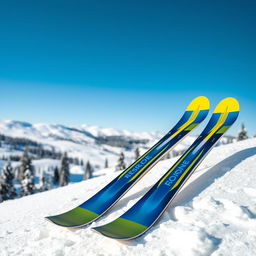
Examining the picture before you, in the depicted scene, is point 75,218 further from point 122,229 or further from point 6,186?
point 6,186

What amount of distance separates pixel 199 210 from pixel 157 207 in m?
0.95

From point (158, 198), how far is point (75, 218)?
7.02 ft

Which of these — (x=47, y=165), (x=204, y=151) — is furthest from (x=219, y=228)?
(x=47, y=165)

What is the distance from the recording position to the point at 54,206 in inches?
303

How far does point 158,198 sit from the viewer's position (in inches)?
213

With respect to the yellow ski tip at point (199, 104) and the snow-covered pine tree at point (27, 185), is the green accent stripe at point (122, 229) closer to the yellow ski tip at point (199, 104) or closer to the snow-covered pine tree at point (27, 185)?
the yellow ski tip at point (199, 104)

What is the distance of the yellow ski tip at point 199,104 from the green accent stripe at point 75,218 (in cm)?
902

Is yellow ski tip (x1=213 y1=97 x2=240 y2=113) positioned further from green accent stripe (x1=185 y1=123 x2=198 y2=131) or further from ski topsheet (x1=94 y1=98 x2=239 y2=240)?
ski topsheet (x1=94 y1=98 x2=239 y2=240)

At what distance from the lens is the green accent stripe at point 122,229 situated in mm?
4241

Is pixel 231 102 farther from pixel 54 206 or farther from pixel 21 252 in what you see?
pixel 21 252

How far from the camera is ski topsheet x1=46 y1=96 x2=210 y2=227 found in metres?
5.37

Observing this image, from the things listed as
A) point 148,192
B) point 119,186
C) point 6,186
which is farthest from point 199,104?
point 6,186

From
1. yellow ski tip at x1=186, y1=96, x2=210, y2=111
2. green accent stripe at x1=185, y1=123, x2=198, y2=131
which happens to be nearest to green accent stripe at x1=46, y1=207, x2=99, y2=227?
green accent stripe at x1=185, y1=123, x2=198, y2=131

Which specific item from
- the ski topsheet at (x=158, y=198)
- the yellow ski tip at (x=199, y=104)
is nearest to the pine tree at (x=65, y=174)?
the yellow ski tip at (x=199, y=104)
